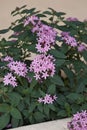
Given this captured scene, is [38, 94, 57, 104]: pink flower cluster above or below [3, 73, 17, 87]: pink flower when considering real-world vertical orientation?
below

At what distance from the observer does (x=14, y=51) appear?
1.34 meters

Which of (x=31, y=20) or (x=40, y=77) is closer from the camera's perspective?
(x=40, y=77)

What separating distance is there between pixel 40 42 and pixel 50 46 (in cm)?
4

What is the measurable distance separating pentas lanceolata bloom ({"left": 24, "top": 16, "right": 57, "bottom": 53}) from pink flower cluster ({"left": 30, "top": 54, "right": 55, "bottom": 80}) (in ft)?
0.13

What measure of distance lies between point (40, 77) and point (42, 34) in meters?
0.15

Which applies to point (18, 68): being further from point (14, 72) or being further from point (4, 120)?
point (4, 120)

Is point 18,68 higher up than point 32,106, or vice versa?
point 18,68

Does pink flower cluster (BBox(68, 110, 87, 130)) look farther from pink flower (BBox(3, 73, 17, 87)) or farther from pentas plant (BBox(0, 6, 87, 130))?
pink flower (BBox(3, 73, 17, 87))

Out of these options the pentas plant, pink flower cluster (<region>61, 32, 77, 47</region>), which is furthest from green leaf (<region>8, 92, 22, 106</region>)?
pink flower cluster (<region>61, 32, 77, 47</region>)

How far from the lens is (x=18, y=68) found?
1.24 m

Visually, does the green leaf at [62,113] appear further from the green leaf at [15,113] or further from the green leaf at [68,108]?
the green leaf at [15,113]

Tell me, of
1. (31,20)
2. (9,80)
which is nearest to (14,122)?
(9,80)

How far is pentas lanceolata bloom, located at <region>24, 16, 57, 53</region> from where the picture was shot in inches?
48.3

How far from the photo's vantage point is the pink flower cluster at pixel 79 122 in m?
1.15
